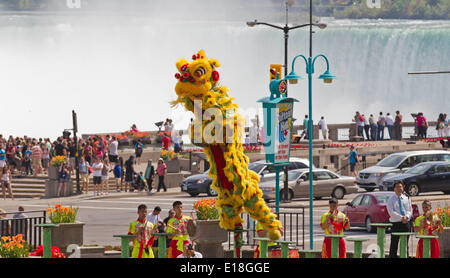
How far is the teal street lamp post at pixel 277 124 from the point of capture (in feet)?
57.1

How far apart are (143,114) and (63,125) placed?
31.2 feet

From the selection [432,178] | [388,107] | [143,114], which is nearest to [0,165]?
[432,178]

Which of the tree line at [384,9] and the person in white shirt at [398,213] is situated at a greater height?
the tree line at [384,9]

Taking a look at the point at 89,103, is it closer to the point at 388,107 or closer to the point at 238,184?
the point at 388,107

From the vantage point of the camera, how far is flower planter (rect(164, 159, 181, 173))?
36688 millimetres

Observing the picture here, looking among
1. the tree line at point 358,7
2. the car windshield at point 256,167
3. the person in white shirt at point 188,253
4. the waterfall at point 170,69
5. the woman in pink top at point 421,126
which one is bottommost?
the person in white shirt at point 188,253

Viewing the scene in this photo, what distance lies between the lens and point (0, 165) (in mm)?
33312

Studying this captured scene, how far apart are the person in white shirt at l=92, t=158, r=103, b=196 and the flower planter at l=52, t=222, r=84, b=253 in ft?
55.4

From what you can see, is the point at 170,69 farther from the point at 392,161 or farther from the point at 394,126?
the point at 392,161

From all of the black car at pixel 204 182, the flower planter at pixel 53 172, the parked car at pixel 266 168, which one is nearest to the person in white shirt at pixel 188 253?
the parked car at pixel 266 168

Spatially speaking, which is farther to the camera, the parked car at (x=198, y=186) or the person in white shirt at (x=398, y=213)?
the parked car at (x=198, y=186)

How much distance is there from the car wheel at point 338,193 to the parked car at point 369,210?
719 cm

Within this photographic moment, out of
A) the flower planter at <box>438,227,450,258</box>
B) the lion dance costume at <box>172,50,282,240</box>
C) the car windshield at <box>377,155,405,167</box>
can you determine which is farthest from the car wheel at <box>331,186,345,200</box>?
the lion dance costume at <box>172,50,282,240</box>

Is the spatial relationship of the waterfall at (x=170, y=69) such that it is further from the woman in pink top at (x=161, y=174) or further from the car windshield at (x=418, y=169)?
the car windshield at (x=418, y=169)
